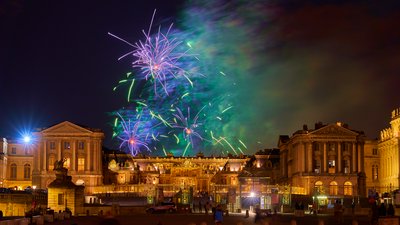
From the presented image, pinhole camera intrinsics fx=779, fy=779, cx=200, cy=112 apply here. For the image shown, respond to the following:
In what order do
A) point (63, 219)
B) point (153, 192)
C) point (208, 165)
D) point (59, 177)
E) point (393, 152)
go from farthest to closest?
1. point (208, 165)
2. point (393, 152)
3. point (153, 192)
4. point (59, 177)
5. point (63, 219)

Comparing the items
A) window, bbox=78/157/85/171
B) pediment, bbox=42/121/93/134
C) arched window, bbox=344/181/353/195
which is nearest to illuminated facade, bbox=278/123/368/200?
arched window, bbox=344/181/353/195

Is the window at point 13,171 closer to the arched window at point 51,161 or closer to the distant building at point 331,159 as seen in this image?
the arched window at point 51,161

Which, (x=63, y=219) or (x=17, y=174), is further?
(x=17, y=174)

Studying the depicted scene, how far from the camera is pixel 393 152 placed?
136m

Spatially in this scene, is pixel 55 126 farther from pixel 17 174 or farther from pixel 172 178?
pixel 172 178

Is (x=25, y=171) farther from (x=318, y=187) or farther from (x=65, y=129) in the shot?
(x=318, y=187)

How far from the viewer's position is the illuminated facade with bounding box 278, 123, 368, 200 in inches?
5281

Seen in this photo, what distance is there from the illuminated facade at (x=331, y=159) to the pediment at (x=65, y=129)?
38.8 m

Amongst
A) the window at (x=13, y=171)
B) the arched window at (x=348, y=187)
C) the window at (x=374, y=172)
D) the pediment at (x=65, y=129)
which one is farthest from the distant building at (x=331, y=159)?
the window at (x=13, y=171)

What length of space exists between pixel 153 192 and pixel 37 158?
129ft

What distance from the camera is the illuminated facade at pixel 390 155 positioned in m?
133

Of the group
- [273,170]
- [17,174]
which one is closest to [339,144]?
[273,170]

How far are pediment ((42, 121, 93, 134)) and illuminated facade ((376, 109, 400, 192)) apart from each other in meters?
54.0

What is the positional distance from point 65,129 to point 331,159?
4800cm
